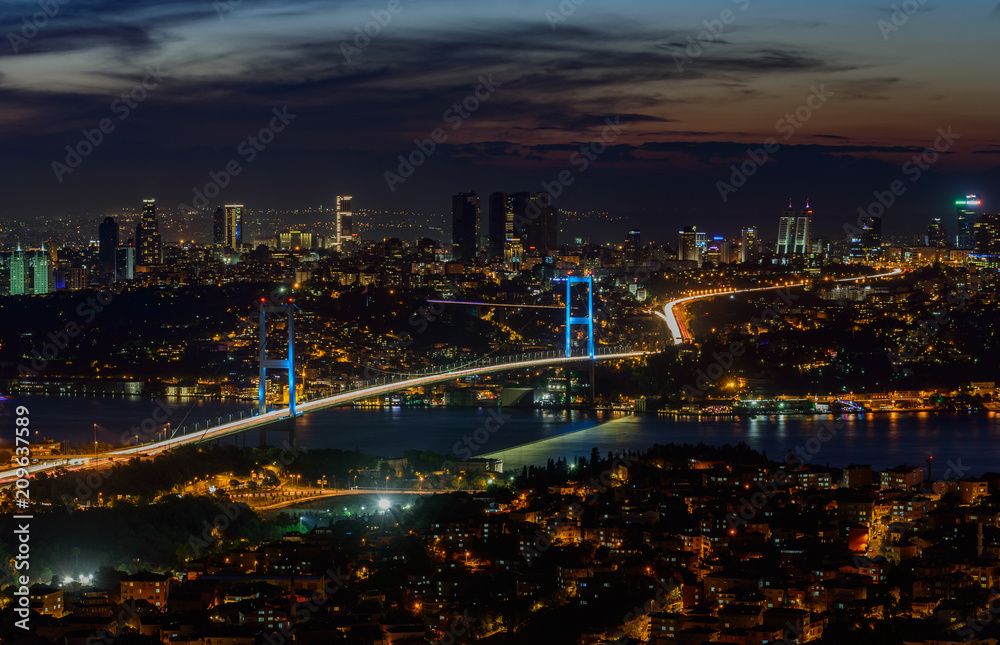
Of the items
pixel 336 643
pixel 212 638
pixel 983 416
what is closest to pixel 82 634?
pixel 212 638

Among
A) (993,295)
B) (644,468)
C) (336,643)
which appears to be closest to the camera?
(336,643)

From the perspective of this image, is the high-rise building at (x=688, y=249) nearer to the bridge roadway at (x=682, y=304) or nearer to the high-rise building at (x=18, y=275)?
the bridge roadway at (x=682, y=304)

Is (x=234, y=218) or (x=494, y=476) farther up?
(x=234, y=218)

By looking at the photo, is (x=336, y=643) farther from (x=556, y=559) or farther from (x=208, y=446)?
(x=208, y=446)

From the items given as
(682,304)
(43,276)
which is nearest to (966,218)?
(682,304)

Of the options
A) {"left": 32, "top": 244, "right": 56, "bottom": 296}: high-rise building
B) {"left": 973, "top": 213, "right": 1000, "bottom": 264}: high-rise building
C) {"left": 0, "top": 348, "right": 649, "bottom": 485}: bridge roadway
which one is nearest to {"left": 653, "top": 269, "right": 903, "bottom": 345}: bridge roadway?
{"left": 973, "top": 213, "right": 1000, "bottom": 264}: high-rise building

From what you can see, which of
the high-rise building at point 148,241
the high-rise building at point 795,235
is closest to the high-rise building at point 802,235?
the high-rise building at point 795,235

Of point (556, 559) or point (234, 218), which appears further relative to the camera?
point (234, 218)

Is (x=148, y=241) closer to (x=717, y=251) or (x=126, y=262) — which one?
(x=126, y=262)
